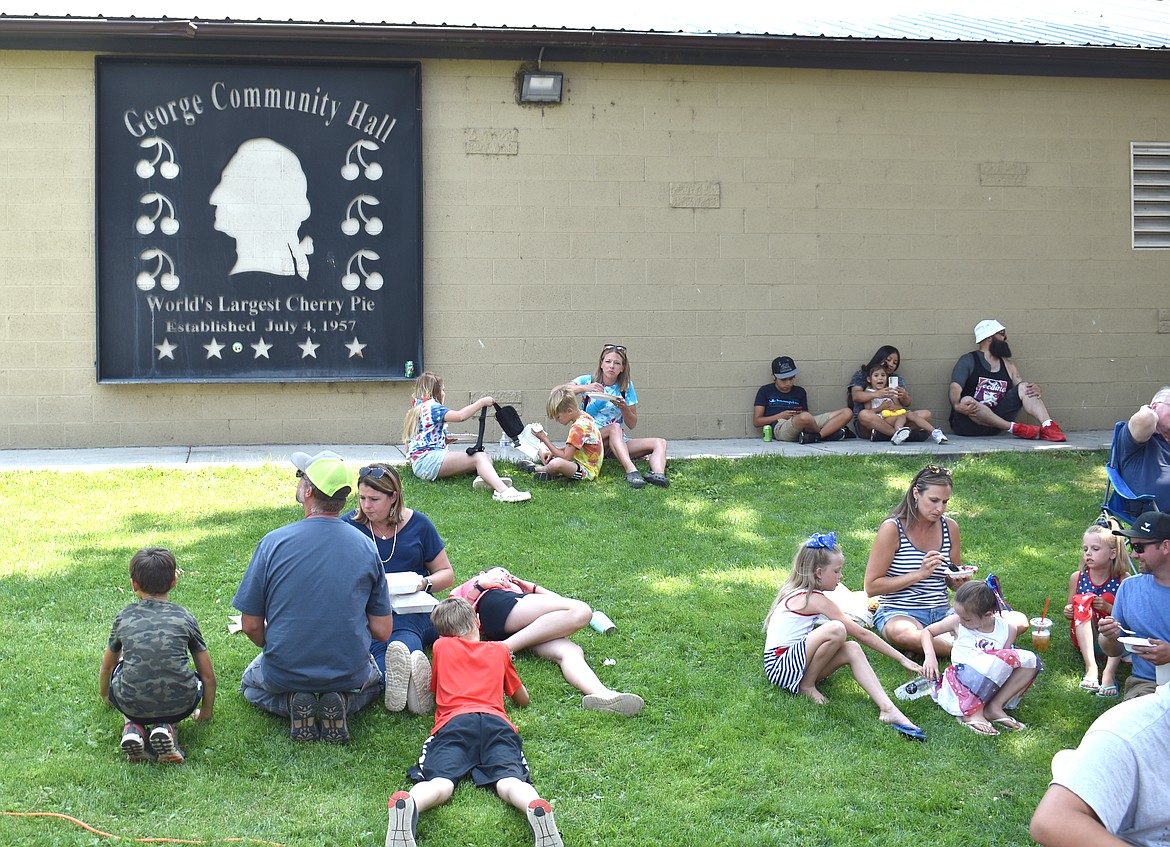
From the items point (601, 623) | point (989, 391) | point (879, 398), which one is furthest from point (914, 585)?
point (989, 391)

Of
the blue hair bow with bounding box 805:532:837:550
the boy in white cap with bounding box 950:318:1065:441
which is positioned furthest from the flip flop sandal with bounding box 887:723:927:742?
the boy in white cap with bounding box 950:318:1065:441

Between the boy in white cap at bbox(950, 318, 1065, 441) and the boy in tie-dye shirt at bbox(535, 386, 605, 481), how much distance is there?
13.9 feet

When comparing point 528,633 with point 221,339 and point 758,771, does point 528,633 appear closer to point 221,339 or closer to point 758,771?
point 758,771

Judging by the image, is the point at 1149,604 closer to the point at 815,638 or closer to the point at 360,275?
the point at 815,638

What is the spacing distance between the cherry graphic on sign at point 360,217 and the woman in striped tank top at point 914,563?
6.40 meters

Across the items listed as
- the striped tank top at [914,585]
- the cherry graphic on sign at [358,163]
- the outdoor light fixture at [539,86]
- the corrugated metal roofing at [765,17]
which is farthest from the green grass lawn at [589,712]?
the corrugated metal roofing at [765,17]

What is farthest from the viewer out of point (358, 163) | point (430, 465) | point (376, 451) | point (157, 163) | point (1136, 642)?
point (358, 163)

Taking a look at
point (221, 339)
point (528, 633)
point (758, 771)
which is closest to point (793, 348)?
point (221, 339)

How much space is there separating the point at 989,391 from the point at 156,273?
26.5 feet

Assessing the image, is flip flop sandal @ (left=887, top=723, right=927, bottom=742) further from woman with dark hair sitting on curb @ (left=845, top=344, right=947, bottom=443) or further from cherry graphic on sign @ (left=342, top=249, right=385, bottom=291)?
cherry graphic on sign @ (left=342, top=249, right=385, bottom=291)

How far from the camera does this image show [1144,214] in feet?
40.9

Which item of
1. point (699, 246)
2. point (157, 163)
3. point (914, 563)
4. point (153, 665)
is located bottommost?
point (153, 665)

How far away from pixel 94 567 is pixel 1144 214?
1078cm

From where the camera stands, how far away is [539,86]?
1120 centimetres
